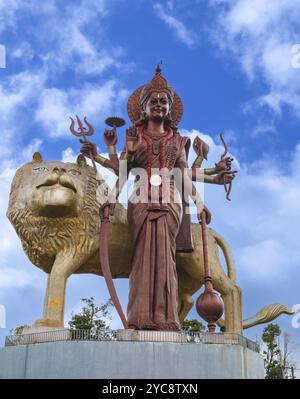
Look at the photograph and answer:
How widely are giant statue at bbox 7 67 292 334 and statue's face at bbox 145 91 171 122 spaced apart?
16 millimetres

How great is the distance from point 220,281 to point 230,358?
6.12 ft

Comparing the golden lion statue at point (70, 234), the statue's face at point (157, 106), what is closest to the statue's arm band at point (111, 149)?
the golden lion statue at point (70, 234)

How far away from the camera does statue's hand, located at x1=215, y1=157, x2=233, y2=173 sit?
8797mm

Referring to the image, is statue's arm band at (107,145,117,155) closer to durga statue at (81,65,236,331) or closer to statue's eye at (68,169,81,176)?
durga statue at (81,65,236,331)

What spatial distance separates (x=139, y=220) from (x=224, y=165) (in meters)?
1.79

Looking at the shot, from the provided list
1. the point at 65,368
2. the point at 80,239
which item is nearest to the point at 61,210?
the point at 80,239

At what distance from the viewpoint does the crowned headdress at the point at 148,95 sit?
8805mm

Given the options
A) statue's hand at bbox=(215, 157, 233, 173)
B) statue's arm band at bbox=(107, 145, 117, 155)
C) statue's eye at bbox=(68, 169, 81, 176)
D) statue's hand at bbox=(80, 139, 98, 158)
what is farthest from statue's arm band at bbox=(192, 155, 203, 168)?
statue's eye at bbox=(68, 169, 81, 176)

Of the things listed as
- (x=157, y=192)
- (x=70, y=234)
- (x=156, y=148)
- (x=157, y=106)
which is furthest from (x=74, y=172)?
(x=157, y=106)

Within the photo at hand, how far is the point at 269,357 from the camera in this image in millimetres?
17375

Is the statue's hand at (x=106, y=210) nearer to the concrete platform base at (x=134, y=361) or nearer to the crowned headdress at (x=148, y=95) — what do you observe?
the crowned headdress at (x=148, y=95)
